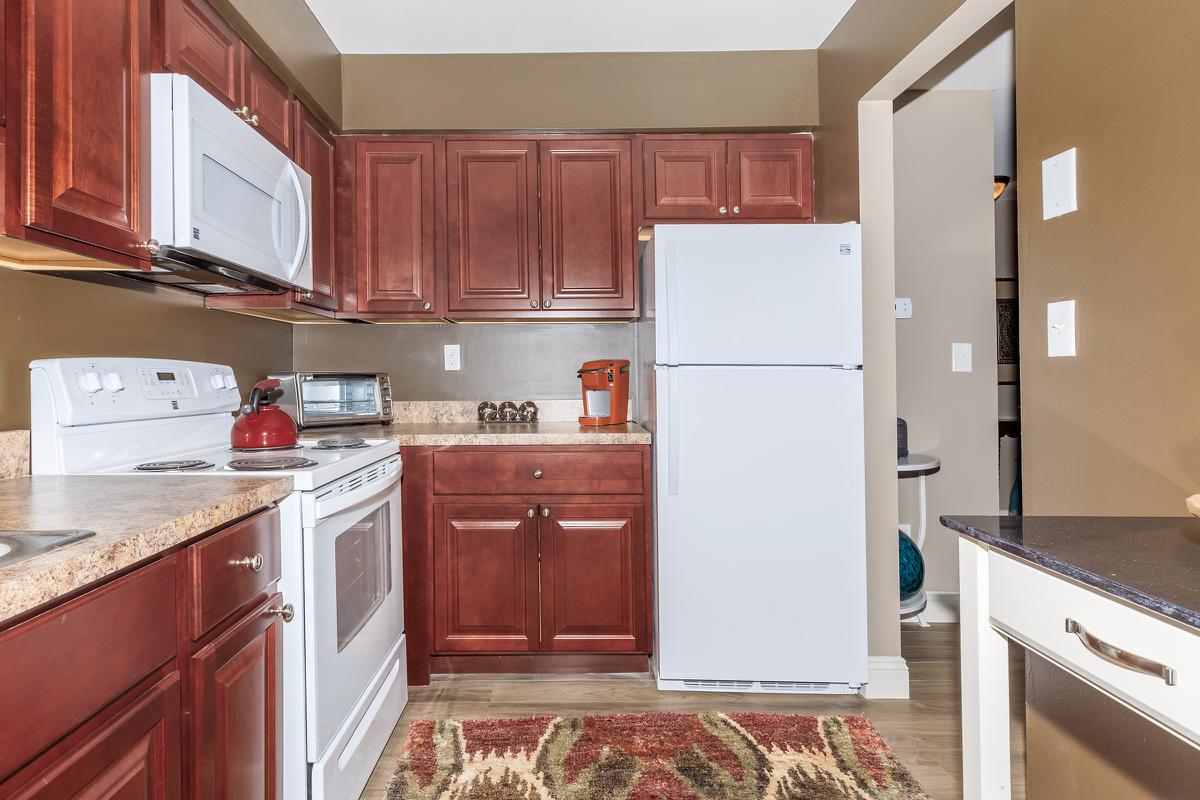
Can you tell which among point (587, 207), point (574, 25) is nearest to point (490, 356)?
A: point (587, 207)

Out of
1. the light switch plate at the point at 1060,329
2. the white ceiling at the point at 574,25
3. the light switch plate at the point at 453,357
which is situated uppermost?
the white ceiling at the point at 574,25

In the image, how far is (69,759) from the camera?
2.48ft

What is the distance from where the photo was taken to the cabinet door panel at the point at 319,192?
7.34 feet

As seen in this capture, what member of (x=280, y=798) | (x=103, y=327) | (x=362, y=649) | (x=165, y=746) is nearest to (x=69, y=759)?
(x=165, y=746)

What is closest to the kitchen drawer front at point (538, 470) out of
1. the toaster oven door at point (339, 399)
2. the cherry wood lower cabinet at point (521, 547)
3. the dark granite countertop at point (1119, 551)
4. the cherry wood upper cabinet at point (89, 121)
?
the cherry wood lower cabinet at point (521, 547)

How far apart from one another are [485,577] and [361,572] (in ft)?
1.88

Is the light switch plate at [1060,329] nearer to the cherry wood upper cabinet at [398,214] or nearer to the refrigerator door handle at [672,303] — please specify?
the refrigerator door handle at [672,303]

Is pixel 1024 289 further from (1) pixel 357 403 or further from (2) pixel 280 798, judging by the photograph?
(1) pixel 357 403

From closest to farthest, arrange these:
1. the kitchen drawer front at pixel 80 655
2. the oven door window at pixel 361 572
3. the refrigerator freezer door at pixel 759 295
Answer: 1. the kitchen drawer front at pixel 80 655
2. the oven door window at pixel 361 572
3. the refrigerator freezer door at pixel 759 295

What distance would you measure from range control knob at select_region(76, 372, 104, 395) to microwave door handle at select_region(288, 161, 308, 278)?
2.00 ft

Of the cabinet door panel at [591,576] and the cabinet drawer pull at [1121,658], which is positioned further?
the cabinet door panel at [591,576]

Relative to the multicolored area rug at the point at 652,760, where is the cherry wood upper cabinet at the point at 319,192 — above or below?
above

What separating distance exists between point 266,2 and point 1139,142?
7.49ft

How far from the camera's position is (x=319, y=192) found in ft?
7.80
